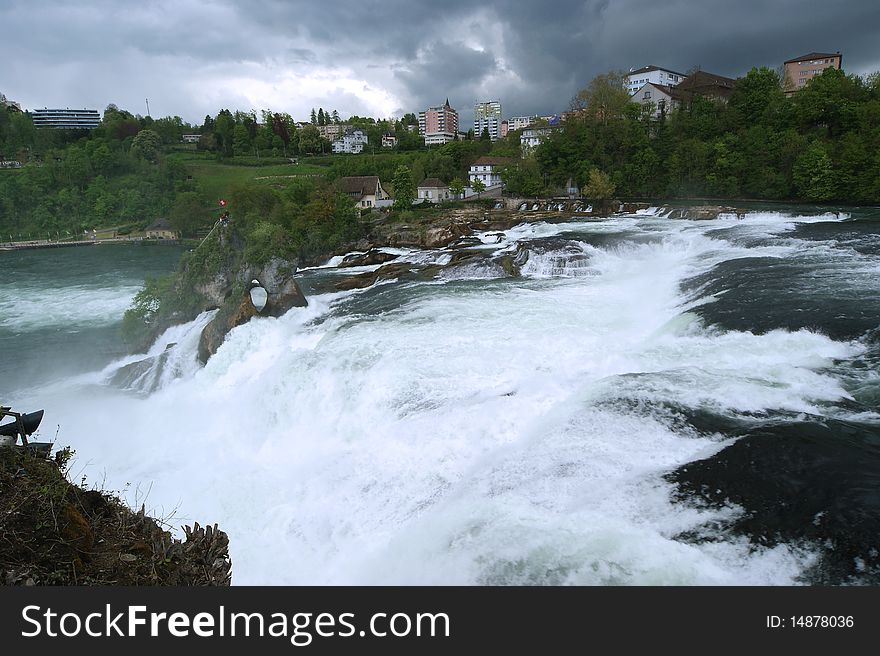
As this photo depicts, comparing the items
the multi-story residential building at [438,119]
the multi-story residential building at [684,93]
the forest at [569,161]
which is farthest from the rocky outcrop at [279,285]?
the multi-story residential building at [438,119]

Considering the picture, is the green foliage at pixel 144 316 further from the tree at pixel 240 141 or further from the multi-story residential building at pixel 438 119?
the multi-story residential building at pixel 438 119

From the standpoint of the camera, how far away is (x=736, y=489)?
6.38 metres

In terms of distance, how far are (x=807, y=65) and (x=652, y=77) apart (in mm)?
17936

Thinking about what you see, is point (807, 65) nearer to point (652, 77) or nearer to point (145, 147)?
point (652, 77)

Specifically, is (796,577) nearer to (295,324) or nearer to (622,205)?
(295,324)

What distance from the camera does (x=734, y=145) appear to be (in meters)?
42.2

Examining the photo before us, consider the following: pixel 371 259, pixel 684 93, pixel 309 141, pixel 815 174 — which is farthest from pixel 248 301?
pixel 309 141

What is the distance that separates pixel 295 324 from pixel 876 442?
1540 centimetres

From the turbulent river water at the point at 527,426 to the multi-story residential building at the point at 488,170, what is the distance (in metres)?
36.3

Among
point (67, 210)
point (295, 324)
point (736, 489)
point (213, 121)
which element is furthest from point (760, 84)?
point (213, 121)

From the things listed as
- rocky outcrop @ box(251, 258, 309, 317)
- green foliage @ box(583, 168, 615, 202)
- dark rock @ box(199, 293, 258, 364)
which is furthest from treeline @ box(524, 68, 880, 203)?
dark rock @ box(199, 293, 258, 364)

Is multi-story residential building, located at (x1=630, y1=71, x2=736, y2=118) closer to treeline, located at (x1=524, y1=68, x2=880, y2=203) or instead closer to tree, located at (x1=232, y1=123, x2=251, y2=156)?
treeline, located at (x1=524, y1=68, x2=880, y2=203)

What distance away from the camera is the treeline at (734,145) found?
34.8m

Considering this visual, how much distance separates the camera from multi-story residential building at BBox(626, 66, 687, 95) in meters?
69.1
